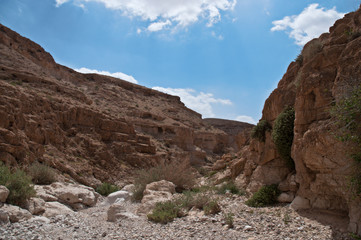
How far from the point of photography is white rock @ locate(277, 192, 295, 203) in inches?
370

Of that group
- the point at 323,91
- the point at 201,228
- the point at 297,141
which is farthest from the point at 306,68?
the point at 201,228

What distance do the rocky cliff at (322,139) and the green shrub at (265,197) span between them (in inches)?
15.5

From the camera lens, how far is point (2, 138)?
40.7 feet

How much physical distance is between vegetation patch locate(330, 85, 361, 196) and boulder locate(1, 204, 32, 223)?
8658 mm

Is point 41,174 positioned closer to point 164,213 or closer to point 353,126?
point 164,213

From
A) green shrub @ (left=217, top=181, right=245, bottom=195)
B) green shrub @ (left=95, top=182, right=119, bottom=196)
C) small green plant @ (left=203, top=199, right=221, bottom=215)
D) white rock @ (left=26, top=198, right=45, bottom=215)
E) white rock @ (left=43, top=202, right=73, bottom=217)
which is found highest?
green shrub @ (left=217, top=181, right=245, bottom=195)

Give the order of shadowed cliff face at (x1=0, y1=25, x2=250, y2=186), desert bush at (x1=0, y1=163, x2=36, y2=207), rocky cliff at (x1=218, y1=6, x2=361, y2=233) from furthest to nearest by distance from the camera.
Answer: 1. shadowed cliff face at (x1=0, y1=25, x2=250, y2=186)
2. desert bush at (x1=0, y1=163, x2=36, y2=207)
3. rocky cliff at (x1=218, y1=6, x2=361, y2=233)

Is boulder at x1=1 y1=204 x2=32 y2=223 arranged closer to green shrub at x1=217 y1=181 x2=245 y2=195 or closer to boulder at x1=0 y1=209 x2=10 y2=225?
boulder at x1=0 y1=209 x2=10 y2=225

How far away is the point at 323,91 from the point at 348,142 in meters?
2.33

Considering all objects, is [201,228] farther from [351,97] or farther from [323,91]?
[323,91]

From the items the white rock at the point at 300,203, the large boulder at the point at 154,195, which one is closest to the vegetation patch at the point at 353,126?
the white rock at the point at 300,203

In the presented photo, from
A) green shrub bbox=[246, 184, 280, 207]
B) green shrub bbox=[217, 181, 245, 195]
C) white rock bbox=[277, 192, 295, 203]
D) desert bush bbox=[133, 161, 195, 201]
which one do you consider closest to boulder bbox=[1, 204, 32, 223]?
desert bush bbox=[133, 161, 195, 201]

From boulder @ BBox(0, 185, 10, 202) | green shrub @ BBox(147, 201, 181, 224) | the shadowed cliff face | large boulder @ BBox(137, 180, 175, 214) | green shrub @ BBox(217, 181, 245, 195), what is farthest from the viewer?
the shadowed cliff face

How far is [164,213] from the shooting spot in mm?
8484
